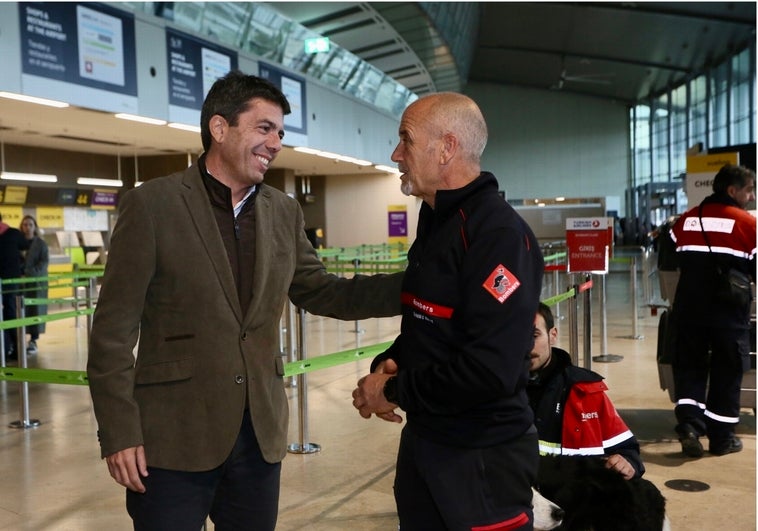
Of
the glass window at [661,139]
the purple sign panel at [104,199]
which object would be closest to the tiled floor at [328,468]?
the purple sign panel at [104,199]

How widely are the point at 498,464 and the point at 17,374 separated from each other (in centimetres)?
290

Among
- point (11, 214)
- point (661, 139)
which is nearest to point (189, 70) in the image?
point (11, 214)

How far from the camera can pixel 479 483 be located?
1.72 m

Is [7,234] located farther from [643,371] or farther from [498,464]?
[498,464]

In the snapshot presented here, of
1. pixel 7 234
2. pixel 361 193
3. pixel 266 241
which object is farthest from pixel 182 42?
pixel 361 193

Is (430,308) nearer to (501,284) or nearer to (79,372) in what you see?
(501,284)

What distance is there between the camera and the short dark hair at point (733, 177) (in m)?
5.07

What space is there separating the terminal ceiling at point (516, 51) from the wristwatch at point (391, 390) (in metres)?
10.3

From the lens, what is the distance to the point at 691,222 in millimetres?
5156

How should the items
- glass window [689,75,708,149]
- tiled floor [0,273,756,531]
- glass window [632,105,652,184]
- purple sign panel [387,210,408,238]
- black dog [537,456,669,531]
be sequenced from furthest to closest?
glass window [632,105,652,184] → glass window [689,75,708,149] → purple sign panel [387,210,408,238] → tiled floor [0,273,756,531] → black dog [537,456,669,531]

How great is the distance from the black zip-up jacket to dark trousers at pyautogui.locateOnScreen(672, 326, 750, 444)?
376 centimetres

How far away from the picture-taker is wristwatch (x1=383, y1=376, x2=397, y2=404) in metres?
1.78

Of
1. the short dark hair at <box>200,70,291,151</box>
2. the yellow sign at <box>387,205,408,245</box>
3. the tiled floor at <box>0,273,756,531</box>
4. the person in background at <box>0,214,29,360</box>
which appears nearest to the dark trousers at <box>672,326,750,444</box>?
the tiled floor at <box>0,273,756,531</box>

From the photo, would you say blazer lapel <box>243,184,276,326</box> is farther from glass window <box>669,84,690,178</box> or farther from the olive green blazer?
glass window <box>669,84,690,178</box>
